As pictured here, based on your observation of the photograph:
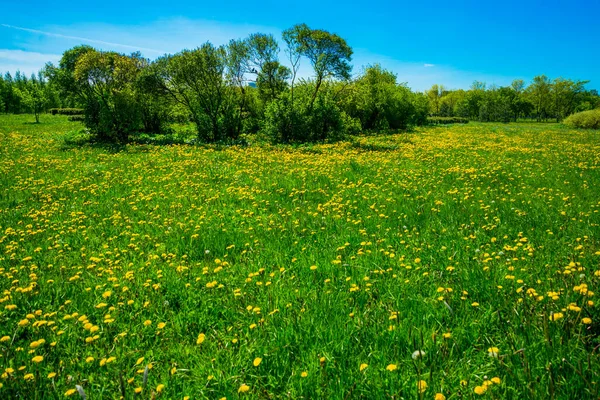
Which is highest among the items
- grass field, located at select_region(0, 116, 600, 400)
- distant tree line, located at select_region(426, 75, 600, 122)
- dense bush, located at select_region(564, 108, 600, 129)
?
distant tree line, located at select_region(426, 75, 600, 122)

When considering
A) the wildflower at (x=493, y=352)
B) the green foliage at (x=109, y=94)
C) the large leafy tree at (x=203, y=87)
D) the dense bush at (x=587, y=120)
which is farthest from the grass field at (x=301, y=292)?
the dense bush at (x=587, y=120)

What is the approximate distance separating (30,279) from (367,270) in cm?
468

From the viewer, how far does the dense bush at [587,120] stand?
4828cm

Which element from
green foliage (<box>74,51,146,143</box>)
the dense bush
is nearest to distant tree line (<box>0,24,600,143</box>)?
green foliage (<box>74,51,146,143</box>)

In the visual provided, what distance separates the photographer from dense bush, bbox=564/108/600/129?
48.3 meters

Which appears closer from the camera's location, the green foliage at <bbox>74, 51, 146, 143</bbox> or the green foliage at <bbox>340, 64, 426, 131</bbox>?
the green foliage at <bbox>74, 51, 146, 143</bbox>

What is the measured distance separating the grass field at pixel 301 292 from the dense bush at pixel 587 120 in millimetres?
54193

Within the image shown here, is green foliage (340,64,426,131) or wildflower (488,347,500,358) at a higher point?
green foliage (340,64,426,131)

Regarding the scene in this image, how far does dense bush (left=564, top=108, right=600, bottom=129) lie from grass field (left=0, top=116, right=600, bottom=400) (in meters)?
54.2

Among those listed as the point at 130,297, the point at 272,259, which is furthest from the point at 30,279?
the point at 272,259

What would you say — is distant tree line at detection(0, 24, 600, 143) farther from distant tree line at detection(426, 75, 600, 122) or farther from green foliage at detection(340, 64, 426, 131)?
distant tree line at detection(426, 75, 600, 122)

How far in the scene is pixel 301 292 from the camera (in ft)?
13.3

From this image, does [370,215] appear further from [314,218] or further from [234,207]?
[234,207]

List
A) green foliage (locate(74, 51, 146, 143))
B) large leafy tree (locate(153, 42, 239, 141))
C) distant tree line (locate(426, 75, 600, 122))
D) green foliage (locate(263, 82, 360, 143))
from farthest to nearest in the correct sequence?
distant tree line (locate(426, 75, 600, 122)), green foliage (locate(263, 82, 360, 143)), large leafy tree (locate(153, 42, 239, 141)), green foliage (locate(74, 51, 146, 143))
